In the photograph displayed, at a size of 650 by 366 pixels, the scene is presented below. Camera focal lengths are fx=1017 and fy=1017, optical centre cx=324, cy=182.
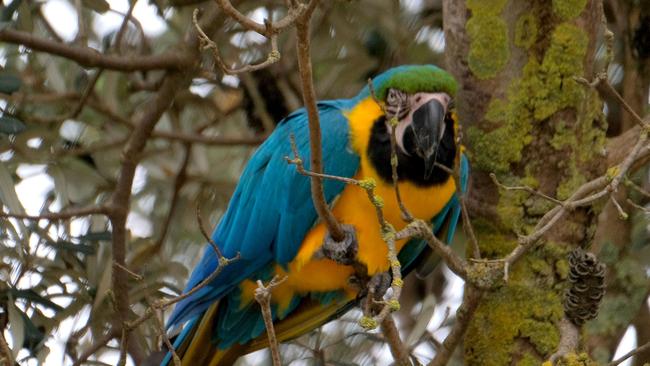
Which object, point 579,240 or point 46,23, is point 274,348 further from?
Answer: point 46,23

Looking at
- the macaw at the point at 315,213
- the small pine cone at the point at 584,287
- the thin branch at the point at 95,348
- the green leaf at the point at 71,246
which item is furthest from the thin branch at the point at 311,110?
the green leaf at the point at 71,246

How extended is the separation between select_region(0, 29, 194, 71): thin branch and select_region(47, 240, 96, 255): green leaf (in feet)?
1.46

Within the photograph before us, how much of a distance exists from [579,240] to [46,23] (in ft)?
5.19

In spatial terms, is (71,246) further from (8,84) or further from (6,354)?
(6,354)

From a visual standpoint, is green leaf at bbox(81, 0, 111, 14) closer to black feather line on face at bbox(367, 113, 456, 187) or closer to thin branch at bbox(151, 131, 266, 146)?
thin branch at bbox(151, 131, 266, 146)

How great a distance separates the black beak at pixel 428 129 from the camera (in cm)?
220

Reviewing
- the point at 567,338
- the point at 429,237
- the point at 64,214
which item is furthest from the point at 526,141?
the point at 64,214

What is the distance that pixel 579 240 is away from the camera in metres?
2.33

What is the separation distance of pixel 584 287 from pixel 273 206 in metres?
0.77

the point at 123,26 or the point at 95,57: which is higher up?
the point at 123,26

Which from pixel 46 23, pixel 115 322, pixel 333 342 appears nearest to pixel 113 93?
pixel 46 23

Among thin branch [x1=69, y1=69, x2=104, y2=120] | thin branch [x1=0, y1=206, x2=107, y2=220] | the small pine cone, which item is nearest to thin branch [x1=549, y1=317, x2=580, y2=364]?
the small pine cone

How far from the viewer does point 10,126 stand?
7.88 ft

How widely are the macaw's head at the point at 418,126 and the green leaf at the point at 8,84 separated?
0.87 meters
